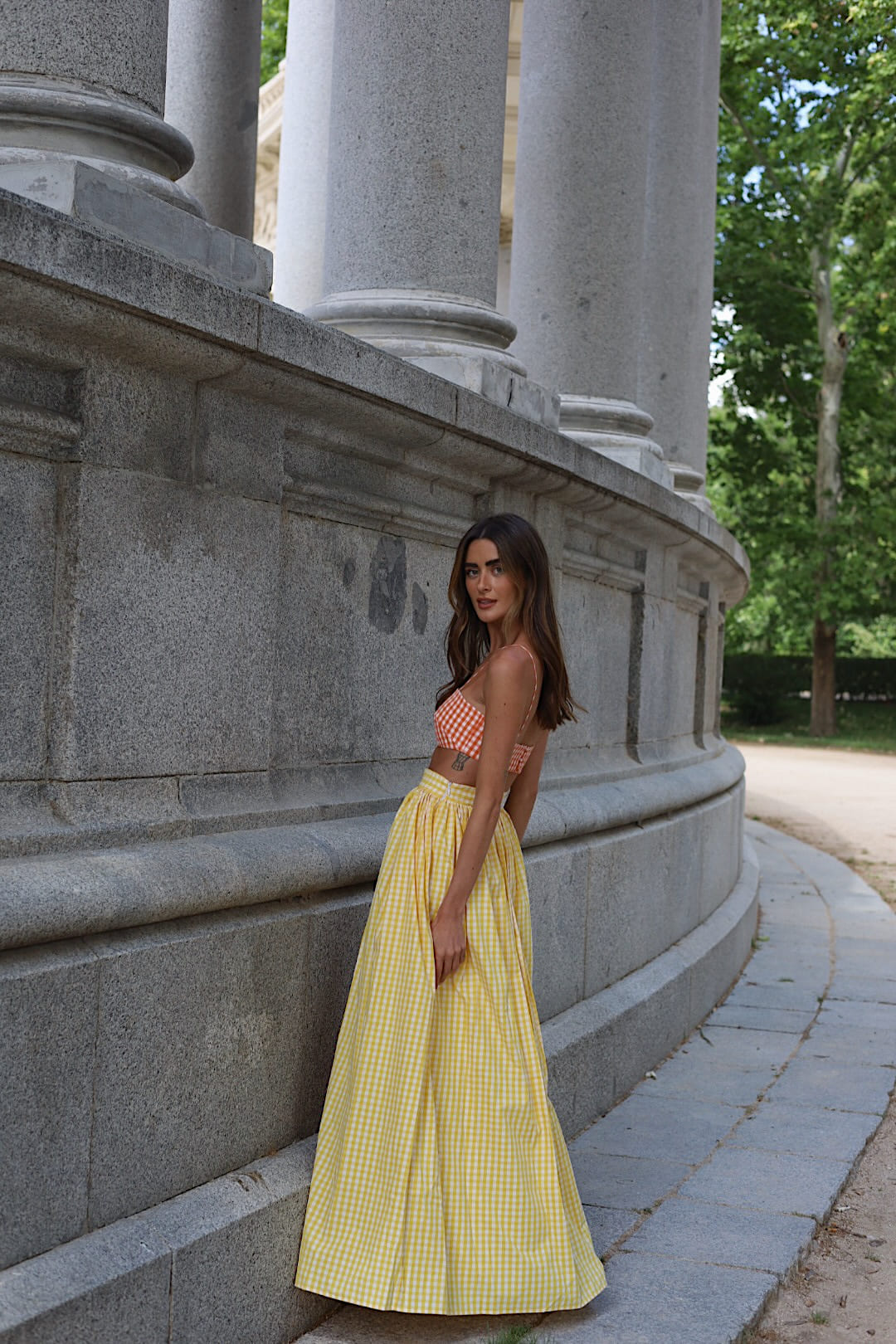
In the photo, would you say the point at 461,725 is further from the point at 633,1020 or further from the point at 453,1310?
the point at 633,1020

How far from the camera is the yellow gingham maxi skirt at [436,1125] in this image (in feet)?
10.7

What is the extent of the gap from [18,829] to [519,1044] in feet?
4.34

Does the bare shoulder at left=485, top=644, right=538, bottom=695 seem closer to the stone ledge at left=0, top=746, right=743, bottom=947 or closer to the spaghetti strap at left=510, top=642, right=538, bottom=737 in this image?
the spaghetti strap at left=510, top=642, right=538, bottom=737

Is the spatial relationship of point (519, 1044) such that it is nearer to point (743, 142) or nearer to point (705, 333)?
point (705, 333)

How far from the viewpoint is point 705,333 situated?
9852 millimetres

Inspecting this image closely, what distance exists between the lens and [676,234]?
9.33 meters

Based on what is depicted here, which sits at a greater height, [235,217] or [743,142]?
[743,142]

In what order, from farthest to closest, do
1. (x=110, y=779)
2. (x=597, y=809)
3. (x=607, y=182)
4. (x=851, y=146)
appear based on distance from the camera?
(x=851, y=146)
(x=607, y=182)
(x=597, y=809)
(x=110, y=779)

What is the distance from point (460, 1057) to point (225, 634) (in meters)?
1.10

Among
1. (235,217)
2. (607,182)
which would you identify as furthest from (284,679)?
(235,217)

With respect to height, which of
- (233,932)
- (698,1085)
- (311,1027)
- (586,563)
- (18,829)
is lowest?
(698,1085)

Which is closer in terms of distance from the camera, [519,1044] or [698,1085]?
[519,1044]

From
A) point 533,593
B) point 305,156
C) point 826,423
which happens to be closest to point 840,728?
point 826,423

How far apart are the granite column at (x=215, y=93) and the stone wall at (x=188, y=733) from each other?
447cm
